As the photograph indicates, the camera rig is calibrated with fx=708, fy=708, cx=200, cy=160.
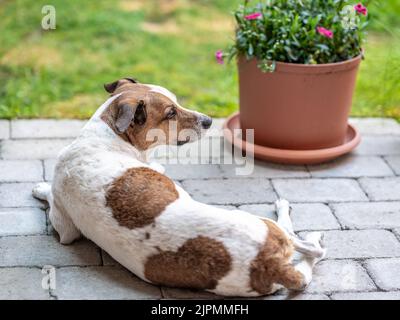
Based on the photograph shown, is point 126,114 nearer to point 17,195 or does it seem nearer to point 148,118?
point 148,118

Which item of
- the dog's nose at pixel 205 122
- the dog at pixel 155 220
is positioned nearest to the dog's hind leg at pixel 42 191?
the dog at pixel 155 220

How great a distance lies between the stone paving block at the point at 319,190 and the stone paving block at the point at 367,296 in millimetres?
987

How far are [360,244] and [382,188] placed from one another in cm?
77

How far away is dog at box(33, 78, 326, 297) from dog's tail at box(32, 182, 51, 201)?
0.32 metres

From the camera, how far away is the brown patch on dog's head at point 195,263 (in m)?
3.23

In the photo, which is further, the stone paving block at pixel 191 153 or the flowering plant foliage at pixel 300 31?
the stone paving block at pixel 191 153

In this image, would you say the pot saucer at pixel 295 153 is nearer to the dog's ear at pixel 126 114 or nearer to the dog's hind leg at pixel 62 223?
the dog's ear at pixel 126 114

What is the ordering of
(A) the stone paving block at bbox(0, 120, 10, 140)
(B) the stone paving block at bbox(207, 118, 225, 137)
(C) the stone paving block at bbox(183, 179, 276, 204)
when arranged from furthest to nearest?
(B) the stone paving block at bbox(207, 118, 225, 137)
(A) the stone paving block at bbox(0, 120, 10, 140)
(C) the stone paving block at bbox(183, 179, 276, 204)

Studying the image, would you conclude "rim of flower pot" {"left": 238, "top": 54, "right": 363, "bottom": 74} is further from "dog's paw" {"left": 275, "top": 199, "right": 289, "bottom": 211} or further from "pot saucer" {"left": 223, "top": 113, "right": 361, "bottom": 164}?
"dog's paw" {"left": 275, "top": 199, "right": 289, "bottom": 211}

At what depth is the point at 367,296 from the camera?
3.52 meters

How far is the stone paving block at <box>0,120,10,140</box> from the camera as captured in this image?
16.7 feet

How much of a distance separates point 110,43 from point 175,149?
2.20 metres

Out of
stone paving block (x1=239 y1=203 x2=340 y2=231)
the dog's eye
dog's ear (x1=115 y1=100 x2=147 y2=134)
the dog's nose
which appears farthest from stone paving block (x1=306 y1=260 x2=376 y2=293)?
dog's ear (x1=115 y1=100 x2=147 y2=134)
